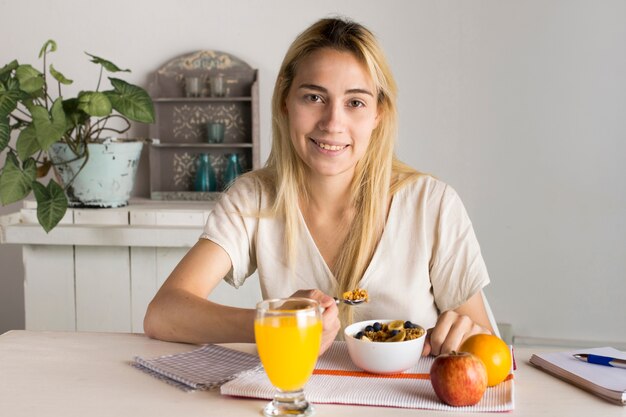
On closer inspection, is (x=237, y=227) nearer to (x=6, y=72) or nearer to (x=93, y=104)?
(x=93, y=104)

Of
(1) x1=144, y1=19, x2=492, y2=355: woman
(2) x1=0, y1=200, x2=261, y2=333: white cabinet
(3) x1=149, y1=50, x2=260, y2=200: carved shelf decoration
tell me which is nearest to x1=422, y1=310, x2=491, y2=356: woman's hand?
(1) x1=144, y1=19, x2=492, y2=355: woman

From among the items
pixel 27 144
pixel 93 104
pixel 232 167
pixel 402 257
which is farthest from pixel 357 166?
pixel 232 167

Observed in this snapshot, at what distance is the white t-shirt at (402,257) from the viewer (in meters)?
1.54

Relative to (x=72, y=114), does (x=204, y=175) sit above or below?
below

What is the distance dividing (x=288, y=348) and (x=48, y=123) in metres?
1.57

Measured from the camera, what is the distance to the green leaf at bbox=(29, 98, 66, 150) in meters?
2.23

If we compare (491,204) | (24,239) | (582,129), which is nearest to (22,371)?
(24,239)

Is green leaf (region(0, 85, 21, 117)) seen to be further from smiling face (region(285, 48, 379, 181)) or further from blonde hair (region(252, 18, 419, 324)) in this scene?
smiling face (region(285, 48, 379, 181))

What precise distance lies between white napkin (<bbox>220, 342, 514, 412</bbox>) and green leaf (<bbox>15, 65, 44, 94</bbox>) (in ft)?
5.20

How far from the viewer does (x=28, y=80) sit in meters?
2.38

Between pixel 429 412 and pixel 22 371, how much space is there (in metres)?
0.64

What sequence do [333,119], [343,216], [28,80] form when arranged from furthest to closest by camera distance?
[28,80] < [343,216] < [333,119]

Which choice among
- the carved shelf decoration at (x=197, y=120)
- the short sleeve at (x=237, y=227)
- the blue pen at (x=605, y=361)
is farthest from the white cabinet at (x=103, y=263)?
the blue pen at (x=605, y=361)

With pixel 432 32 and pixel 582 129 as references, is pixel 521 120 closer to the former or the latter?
pixel 582 129
